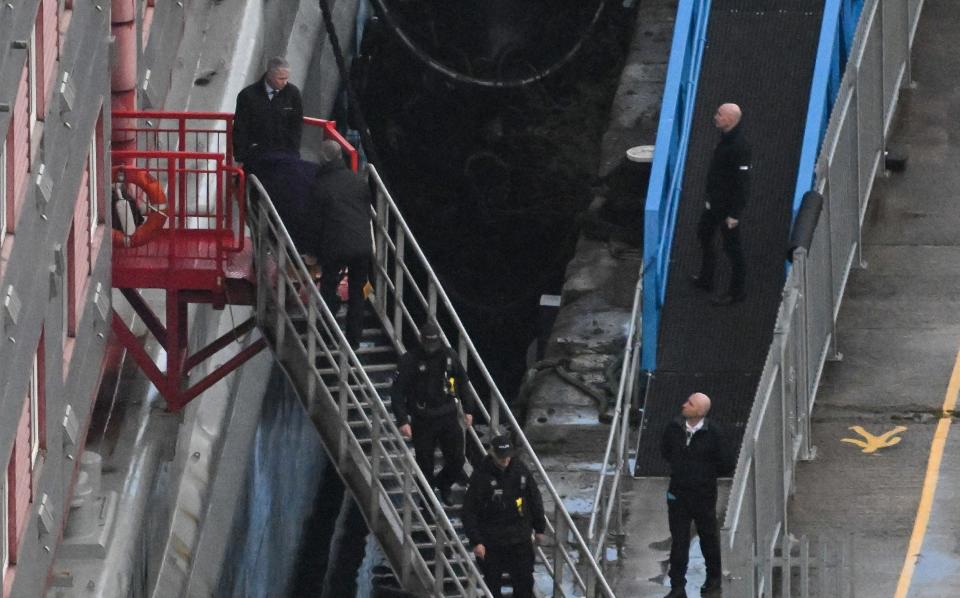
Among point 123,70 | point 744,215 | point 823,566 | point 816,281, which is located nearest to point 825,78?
point 744,215

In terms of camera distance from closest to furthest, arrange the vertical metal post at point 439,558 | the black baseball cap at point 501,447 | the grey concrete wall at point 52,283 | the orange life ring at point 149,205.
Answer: the grey concrete wall at point 52,283 → the black baseball cap at point 501,447 → the vertical metal post at point 439,558 → the orange life ring at point 149,205

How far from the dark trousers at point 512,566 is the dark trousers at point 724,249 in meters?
4.57

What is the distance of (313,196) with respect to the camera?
2044 cm

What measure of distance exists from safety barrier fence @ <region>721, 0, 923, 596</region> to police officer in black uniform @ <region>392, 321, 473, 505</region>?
2.30 m

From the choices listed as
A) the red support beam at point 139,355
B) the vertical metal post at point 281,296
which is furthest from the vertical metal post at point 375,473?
the red support beam at point 139,355

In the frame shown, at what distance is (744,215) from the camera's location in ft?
80.7

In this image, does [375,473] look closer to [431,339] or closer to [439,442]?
[439,442]

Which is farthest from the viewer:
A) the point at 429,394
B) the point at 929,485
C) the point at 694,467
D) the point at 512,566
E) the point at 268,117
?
the point at 929,485

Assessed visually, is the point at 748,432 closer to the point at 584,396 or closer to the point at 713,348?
the point at 713,348

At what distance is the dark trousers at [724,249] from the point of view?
2338 centimetres

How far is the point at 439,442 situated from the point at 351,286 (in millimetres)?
1402

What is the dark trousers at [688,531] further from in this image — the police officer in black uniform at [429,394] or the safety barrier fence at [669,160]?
the safety barrier fence at [669,160]

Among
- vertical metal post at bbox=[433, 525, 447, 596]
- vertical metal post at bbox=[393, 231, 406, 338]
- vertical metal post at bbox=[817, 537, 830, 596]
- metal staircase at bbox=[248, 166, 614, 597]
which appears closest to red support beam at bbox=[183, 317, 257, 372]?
metal staircase at bbox=[248, 166, 614, 597]

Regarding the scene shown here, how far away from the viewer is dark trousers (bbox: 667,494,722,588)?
20.1 metres
